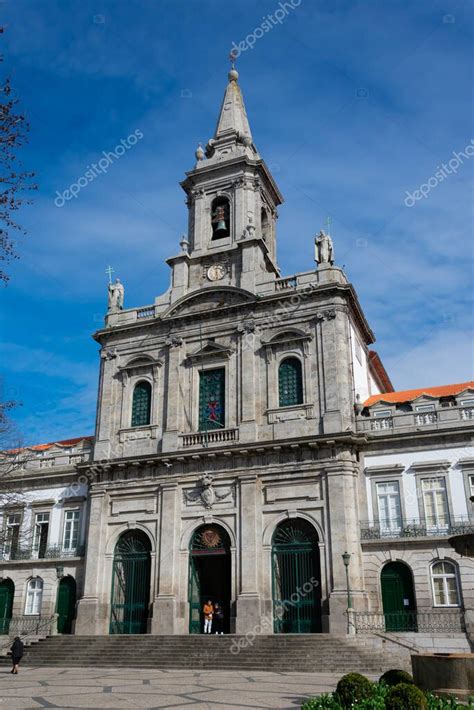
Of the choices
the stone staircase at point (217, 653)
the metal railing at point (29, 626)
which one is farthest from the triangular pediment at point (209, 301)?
the metal railing at point (29, 626)

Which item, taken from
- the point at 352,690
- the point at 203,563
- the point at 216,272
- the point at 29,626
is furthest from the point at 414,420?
the point at 29,626

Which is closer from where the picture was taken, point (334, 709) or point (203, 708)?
point (334, 709)

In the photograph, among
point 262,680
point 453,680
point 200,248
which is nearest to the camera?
point 453,680

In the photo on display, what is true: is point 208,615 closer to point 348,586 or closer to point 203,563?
point 203,563

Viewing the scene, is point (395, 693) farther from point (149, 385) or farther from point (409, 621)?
point (149, 385)

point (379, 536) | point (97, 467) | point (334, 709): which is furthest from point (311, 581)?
point (334, 709)

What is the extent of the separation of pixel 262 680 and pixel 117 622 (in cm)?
1162

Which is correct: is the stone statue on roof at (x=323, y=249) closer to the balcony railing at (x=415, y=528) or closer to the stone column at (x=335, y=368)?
the stone column at (x=335, y=368)

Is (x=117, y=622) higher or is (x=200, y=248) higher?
(x=200, y=248)

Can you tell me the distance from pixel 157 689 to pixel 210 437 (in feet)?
45.4

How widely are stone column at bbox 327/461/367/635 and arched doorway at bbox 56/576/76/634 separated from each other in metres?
11.9

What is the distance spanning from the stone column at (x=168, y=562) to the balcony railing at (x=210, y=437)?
6.44ft

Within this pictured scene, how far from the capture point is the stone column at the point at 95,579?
28.4m

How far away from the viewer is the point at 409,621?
24.8 metres
